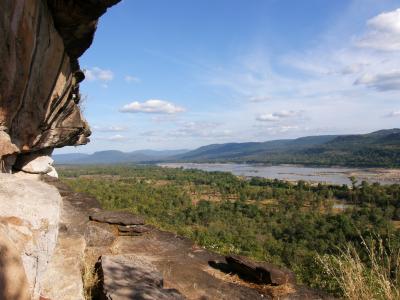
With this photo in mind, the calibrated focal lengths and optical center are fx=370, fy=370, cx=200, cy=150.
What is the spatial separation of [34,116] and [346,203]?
3756 inches

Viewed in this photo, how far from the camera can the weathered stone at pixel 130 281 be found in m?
4.93

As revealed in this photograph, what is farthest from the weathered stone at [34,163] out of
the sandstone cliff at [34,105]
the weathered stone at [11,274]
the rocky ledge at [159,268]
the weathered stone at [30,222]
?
the weathered stone at [11,274]

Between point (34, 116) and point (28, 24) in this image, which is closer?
point (28, 24)

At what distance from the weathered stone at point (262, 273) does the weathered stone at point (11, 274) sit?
529cm

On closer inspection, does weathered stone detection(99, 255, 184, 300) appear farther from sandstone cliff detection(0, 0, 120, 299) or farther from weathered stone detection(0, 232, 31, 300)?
weathered stone detection(0, 232, 31, 300)

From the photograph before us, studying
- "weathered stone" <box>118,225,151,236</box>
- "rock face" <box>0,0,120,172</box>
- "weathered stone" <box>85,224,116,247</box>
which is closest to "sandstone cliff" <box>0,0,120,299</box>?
"rock face" <box>0,0,120,172</box>

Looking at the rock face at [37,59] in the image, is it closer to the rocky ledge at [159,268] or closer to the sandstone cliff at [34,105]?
the sandstone cliff at [34,105]

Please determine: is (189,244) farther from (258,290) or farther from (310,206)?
(310,206)

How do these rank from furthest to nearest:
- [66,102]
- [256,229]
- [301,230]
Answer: [256,229] → [301,230] → [66,102]

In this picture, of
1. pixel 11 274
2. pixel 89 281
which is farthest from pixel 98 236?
pixel 11 274

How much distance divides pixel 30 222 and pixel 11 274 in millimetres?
827

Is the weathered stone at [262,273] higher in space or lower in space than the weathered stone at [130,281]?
lower

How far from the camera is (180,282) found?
704cm

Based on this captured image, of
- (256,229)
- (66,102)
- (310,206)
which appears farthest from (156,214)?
(66,102)
